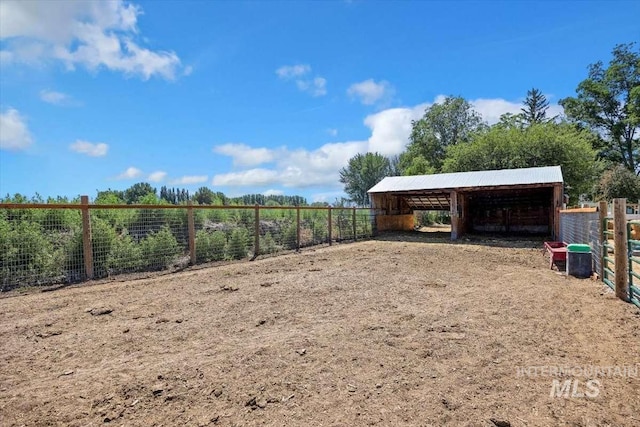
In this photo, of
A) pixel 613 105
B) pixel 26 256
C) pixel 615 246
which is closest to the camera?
pixel 615 246

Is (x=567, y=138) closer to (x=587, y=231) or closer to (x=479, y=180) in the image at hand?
(x=479, y=180)

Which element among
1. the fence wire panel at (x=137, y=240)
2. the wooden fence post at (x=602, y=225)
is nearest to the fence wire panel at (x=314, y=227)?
the fence wire panel at (x=137, y=240)

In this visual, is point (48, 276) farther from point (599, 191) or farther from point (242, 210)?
point (599, 191)

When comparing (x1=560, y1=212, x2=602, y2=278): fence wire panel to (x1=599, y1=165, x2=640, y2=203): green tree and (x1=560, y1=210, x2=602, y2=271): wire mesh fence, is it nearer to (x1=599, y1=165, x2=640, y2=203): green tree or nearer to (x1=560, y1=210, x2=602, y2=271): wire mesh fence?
(x1=560, y1=210, x2=602, y2=271): wire mesh fence

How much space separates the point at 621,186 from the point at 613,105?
1500 centimetres

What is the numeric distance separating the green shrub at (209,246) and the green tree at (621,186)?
29.0 meters

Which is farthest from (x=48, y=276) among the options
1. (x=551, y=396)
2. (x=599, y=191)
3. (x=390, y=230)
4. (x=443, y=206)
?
(x=599, y=191)

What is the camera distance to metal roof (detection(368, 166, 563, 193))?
13531mm

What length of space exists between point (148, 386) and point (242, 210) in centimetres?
770

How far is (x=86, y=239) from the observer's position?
657 cm

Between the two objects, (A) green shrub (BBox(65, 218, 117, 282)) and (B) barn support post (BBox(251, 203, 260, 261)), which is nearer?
(A) green shrub (BBox(65, 218, 117, 282))

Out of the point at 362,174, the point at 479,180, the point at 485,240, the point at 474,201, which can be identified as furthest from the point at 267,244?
the point at 362,174

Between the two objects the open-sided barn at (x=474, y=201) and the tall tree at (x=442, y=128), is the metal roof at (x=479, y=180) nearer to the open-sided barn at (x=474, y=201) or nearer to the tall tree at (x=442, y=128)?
the open-sided barn at (x=474, y=201)

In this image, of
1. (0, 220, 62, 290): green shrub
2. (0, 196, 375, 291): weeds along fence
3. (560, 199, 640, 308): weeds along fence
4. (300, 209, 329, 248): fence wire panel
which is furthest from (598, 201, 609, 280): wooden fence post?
(0, 220, 62, 290): green shrub
